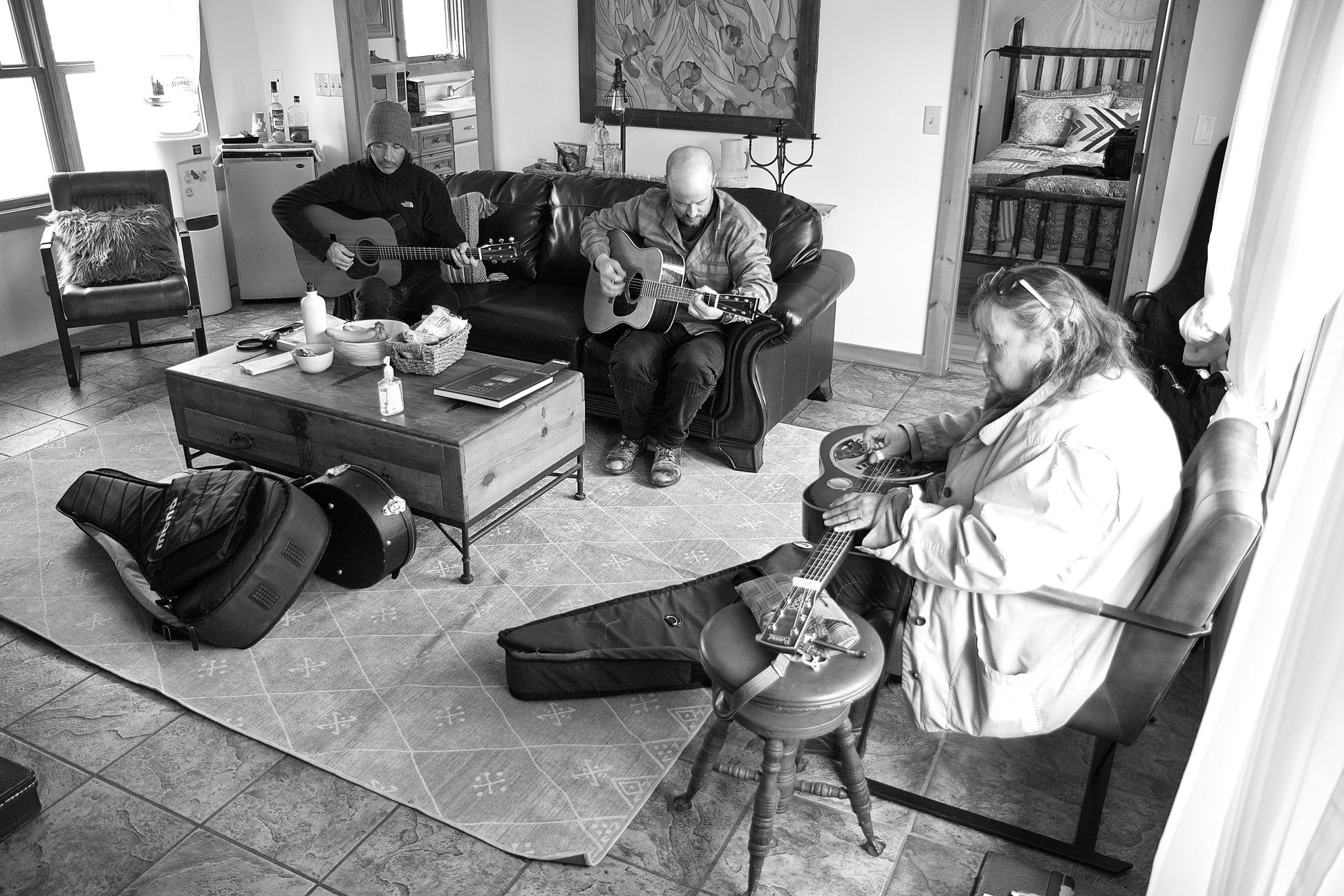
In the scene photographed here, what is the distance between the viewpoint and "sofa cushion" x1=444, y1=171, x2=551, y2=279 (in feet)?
14.6

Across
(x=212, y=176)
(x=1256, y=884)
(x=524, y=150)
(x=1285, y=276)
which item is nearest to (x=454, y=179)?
(x=524, y=150)

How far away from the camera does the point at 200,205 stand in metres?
5.44

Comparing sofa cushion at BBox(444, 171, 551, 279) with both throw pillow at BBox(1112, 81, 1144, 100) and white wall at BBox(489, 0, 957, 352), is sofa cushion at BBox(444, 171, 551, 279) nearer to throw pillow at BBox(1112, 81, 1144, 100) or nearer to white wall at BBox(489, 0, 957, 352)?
white wall at BBox(489, 0, 957, 352)

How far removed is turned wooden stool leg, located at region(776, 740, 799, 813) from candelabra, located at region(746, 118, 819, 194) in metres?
3.26

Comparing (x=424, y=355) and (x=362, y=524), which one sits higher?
(x=424, y=355)

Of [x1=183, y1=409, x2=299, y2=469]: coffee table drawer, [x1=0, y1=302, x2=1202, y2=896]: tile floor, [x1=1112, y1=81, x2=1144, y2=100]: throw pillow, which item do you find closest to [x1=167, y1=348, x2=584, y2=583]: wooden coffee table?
[x1=183, y1=409, x2=299, y2=469]: coffee table drawer

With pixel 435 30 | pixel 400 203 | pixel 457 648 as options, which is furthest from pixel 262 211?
pixel 457 648

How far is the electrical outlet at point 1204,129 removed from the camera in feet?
13.5

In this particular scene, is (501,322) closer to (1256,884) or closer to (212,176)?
(212,176)

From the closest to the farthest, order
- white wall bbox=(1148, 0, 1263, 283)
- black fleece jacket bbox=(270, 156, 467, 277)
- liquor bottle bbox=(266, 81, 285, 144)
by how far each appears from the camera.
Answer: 1. white wall bbox=(1148, 0, 1263, 283)
2. black fleece jacket bbox=(270, 156, 467, 277)
3. liquor bottle bbox=(266, 81, 285, 144)

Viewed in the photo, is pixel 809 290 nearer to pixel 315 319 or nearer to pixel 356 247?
pixel 315 319

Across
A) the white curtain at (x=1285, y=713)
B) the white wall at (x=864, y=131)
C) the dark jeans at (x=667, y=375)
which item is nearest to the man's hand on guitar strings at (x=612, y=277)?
the dark jeans at (x=667, y=375)

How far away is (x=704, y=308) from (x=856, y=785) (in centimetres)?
196

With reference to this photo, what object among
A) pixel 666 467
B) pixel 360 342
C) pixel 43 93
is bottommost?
pixel 666 467
